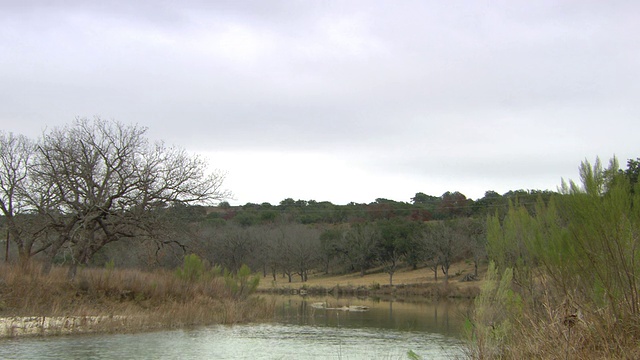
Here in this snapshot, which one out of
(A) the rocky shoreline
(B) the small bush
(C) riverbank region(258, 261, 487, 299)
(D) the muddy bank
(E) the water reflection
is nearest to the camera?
(A) the rocky shoreline

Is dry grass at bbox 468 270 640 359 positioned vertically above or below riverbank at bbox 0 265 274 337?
above

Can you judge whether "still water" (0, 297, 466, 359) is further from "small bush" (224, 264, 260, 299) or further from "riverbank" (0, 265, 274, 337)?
"small bush" (224, 264, 260, 299)

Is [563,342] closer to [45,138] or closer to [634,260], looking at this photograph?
[634,260]

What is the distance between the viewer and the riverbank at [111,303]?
22578mm

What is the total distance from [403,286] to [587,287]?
50943mm

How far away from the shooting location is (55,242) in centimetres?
3098

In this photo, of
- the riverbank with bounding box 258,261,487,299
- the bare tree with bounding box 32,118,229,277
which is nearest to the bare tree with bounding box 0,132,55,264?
the bare tree with bounding box 32,118,229,277

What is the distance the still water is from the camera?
18281mm

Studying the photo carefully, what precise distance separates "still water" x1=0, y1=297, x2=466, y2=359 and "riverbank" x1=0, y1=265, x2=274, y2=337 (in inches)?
43.9

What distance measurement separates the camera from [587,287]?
9844 millimetres

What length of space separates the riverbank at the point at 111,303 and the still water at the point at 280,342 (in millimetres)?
1115

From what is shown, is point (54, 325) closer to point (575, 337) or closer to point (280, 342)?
point (280, 342)

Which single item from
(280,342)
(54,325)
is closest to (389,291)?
(280,342)

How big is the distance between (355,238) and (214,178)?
141ft
